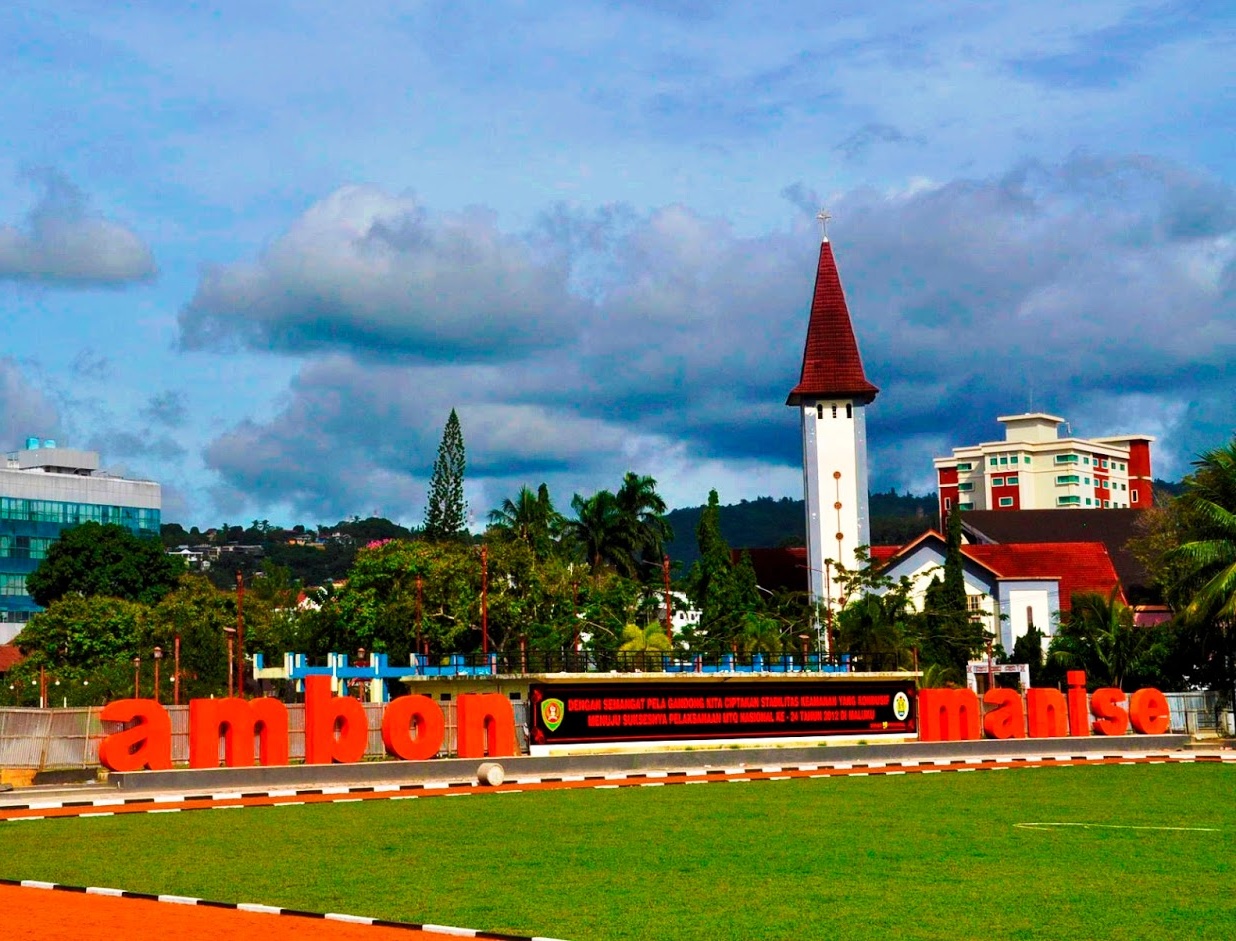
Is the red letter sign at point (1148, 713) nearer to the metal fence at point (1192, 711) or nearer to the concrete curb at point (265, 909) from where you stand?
the metal fence at point (1192, 711)

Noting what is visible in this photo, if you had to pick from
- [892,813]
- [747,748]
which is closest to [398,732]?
[747,748]

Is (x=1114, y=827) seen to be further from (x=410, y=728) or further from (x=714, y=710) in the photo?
(x=714, y=710)

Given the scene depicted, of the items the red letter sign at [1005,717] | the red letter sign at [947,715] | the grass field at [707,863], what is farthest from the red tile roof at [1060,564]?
the grass field at [707,863]

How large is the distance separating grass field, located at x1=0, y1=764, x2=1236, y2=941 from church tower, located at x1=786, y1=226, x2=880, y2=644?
211ft

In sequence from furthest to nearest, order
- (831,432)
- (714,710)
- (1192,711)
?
(831,432) < (1192,711) < (714,710)

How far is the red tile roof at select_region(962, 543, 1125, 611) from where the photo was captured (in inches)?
3652

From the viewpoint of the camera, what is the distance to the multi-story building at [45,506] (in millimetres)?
131250

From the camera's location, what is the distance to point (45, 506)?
13475cm

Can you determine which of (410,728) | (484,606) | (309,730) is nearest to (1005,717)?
(410,728)

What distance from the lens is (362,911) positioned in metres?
14.4

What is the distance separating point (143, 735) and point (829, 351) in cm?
6953

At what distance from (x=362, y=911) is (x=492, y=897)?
4.69 feet

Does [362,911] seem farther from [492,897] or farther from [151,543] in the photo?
[151,543]

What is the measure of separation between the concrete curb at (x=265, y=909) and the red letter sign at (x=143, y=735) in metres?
16.2
